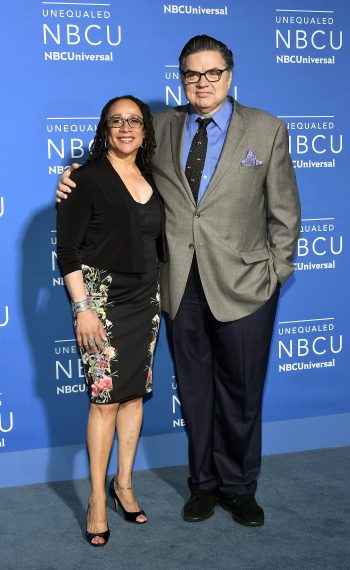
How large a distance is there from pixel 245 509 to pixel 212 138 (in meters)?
1.43

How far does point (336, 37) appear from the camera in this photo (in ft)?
12.2

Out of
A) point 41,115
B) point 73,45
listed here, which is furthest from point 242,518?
point 73,45

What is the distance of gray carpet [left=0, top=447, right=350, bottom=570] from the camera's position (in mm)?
2787

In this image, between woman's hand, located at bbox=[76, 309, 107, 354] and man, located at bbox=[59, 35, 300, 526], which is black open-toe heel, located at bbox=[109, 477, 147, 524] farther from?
woman's hand, located at bbox=[76, 309, 107, 354]

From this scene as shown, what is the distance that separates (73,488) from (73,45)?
1891 mm

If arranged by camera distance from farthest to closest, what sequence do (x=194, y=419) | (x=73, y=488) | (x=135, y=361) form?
(x=73, y=488), (x=194, y=419), (x=135, y=361)

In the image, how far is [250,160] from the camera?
117 inches

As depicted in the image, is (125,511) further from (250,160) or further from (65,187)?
(250,160)

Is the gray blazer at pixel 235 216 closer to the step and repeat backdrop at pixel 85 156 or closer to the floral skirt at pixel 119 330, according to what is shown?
the floral skirt at pixel 119 330

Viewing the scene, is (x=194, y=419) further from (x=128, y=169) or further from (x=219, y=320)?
(x=128, y=169)

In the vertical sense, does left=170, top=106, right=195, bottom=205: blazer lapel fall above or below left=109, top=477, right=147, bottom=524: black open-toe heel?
above

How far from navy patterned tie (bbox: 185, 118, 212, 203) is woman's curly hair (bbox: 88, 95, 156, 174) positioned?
0.50 feet

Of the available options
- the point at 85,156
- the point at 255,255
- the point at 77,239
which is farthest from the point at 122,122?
the point at 255,255

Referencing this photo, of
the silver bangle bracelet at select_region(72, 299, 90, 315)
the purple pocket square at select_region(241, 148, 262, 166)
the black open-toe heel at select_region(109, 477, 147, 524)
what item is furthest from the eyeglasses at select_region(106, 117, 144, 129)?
the black open-toe heel at select_region(109, 477, 147, 524)
